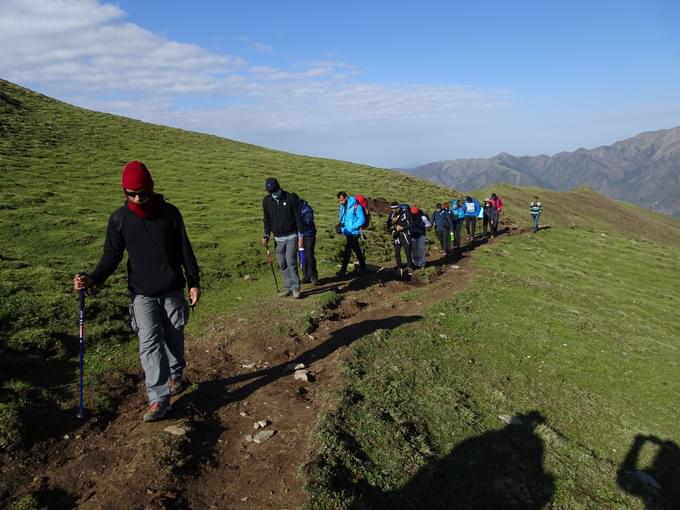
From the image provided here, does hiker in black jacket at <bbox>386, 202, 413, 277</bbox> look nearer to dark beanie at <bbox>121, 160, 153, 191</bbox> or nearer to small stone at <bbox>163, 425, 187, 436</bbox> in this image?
small stone at <bbox>163, 425, 187, 436</bbox>

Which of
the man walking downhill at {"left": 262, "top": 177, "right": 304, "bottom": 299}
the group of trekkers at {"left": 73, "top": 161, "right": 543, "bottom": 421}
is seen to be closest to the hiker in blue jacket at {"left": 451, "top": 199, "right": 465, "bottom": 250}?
the man walking downhill at {"left": 262, "top": 177, "right": 304, "bottom": 299}

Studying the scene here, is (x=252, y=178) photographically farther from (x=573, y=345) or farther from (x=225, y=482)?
(x=225, y=482)

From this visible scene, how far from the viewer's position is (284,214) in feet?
44.0

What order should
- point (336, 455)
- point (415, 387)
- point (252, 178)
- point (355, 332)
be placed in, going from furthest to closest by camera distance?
point (252, 178) < point (355, 332) < point (415, 387) < point (336, 455)

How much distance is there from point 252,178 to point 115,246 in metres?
41.3

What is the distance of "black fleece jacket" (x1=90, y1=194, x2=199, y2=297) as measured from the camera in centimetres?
663

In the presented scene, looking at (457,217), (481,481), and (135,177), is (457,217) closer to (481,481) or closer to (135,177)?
(481,481)

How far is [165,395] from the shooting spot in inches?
278

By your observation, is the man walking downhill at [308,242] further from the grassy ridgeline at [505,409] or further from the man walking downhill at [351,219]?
the grassy ridgeline at [505,409]

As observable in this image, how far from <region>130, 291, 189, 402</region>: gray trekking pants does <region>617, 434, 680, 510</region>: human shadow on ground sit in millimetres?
7828

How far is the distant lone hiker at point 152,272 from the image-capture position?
661cm

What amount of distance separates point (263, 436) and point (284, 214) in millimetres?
7680

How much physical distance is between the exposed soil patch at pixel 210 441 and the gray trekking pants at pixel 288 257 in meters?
2.91

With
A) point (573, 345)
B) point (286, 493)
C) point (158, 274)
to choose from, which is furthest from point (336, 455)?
point (573, 345)
